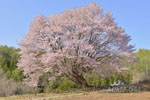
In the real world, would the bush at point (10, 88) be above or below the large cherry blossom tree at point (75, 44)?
below

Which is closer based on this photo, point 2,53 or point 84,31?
point 84,31

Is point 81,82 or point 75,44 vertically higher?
point 75,44

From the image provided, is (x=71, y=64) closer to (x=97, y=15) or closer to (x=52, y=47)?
(x=52, y=47)

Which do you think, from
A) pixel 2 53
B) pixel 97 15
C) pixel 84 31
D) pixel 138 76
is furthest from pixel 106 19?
pixel 2 53

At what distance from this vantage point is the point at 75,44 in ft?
46.7

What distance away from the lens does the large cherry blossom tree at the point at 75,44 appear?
14.6 meters

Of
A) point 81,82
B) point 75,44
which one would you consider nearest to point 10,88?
point 81,82

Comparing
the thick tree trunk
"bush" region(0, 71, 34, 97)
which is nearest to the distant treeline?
"bush" region(0, 71, 34, 97)

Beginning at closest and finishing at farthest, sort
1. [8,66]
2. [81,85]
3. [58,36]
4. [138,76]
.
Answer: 1. [58,36]
2. [81,85]
3. [138,76]
4. [8,66]

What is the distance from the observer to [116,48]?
53.2 ft

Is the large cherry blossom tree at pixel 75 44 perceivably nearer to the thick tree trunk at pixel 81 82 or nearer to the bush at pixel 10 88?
the thick tree trunk at pixel 81 82

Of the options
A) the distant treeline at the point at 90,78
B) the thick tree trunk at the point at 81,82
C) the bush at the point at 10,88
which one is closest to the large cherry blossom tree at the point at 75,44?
the thick tree trunk at the point at 81,82

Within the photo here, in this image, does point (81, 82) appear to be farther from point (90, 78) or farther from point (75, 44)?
point (90, 78)

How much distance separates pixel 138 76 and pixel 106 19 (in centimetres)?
1317
